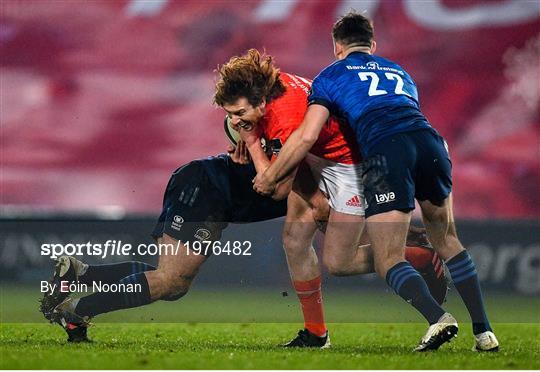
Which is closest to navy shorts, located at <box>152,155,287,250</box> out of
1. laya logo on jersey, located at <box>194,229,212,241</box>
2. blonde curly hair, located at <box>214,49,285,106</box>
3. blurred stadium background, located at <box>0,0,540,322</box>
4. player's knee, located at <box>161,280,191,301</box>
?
laya logo on jersey, located at <box>194,229,212,241</box>

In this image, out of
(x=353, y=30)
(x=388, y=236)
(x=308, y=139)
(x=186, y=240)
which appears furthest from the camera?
(x=186, y=240)

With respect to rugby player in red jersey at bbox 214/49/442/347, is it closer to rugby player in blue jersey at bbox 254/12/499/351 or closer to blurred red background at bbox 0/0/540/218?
rugby player in blue jersey at bbox 254/12/499/351

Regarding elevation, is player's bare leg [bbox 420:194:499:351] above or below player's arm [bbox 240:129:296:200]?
below

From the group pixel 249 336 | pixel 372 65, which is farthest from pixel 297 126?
pixel 249 336

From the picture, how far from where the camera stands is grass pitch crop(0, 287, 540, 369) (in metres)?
5.80

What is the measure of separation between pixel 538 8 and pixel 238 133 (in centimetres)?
949

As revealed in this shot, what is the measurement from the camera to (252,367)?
5641mm

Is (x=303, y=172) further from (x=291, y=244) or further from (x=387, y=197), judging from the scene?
(x=387, y=197)

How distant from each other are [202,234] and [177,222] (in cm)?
22

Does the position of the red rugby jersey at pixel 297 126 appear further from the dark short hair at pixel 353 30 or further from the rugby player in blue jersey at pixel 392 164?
the dark short hair at pixel 353 30

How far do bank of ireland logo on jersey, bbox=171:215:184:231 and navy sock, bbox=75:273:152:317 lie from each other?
0.46 metres

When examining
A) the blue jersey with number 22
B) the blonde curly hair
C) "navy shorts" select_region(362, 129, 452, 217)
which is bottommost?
"navy shorts" select_region(362, 129, 452, 217)

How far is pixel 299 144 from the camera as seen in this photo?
6246 millimetres

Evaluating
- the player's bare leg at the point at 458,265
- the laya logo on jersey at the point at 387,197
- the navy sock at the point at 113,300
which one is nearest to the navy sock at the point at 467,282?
the player's bare leg at the point at 458,265
